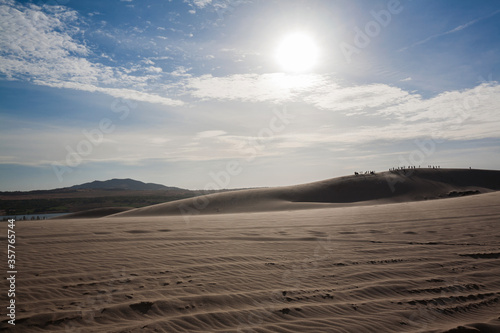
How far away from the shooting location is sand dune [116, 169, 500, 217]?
30.6 m

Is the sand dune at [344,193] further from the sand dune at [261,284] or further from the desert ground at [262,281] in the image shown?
the sand dune at [261,284]

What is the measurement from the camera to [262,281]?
5.69 m

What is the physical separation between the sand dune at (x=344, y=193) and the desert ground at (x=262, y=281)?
19.2m

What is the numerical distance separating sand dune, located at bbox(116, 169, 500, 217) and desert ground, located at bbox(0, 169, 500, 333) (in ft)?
62.9

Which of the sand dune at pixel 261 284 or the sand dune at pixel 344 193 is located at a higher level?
the sand dune at pixel 344 193

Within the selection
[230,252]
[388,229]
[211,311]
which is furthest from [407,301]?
[388,229]

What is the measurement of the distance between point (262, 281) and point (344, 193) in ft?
106

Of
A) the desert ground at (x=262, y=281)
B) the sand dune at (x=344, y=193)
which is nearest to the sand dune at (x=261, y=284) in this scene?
the desert ground at (x=262, y=281)

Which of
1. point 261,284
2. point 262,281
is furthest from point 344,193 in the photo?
point 261,284

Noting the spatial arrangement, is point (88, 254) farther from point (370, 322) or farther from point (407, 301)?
point (407, 301)

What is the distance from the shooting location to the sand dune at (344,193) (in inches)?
1204

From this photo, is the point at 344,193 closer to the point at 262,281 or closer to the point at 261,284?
the point at 262,281

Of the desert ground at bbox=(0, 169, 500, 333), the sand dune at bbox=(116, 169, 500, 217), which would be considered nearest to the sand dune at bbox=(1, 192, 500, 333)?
the desert ground at bbox=(0, 169, 500, 333)

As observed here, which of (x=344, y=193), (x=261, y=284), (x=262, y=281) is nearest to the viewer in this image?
(x=261, y=284)
